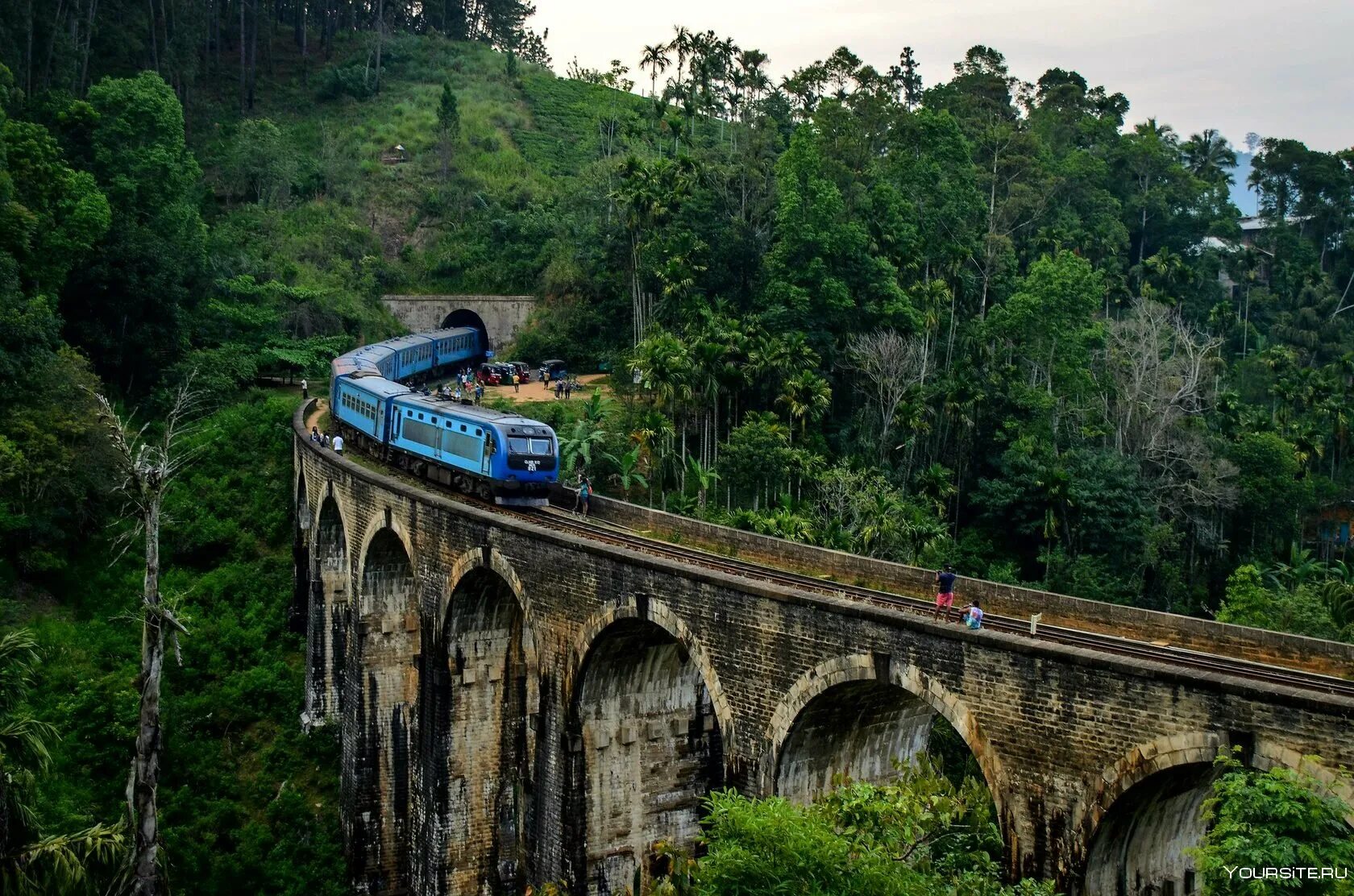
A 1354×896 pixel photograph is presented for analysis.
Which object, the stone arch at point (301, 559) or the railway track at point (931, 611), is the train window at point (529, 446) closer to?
the railway track at point (931, 611)

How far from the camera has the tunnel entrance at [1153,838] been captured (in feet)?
53.7

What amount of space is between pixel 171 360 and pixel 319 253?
16.3m

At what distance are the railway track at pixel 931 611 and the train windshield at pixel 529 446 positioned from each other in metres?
1.65

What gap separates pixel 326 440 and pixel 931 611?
2702 cm

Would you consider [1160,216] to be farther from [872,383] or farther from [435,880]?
[435,880]

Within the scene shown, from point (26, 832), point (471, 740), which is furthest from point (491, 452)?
point (26, 832)

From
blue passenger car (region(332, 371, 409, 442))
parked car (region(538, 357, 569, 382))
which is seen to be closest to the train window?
blue passenger car (region(332, 371, 409, 442))

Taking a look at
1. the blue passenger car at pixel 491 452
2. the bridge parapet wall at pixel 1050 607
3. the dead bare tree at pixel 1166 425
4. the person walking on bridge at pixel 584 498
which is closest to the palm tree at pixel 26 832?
the bridge parapet wall at pixel 1050 607

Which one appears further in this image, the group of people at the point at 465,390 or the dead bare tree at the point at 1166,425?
the group of people at the point at 465,390

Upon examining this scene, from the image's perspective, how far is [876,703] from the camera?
69.8ft

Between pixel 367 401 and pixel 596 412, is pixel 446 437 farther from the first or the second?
pixel 596 412

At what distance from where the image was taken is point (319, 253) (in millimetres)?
68062

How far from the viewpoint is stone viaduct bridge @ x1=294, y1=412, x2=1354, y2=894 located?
53.6ft

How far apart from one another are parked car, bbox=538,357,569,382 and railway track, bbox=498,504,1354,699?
2743 centimetres
